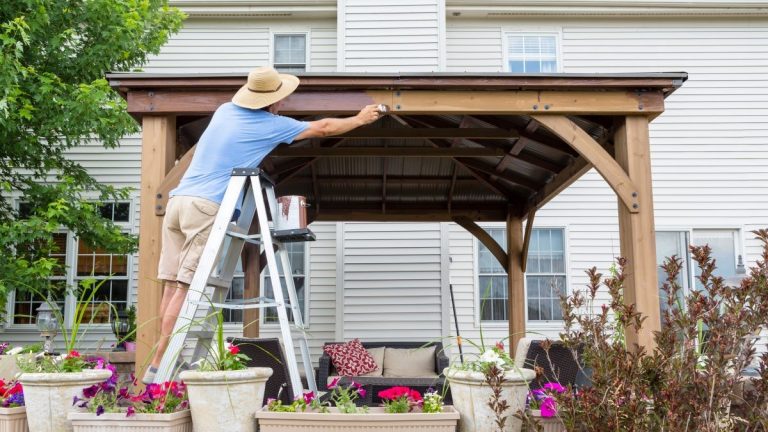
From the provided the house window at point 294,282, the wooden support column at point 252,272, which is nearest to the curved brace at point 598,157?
the wooden support column at point 252,272

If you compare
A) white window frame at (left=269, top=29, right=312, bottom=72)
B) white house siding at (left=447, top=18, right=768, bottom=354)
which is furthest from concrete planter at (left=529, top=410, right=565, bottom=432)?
white window frame at (left=269, top=29, right=312, bottom=72)

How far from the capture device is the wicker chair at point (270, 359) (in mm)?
4293

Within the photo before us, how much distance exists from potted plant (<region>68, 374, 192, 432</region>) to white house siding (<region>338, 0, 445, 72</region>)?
275 inches

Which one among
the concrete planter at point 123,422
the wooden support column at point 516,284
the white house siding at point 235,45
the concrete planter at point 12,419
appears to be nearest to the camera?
the concrete planter at point 123,422

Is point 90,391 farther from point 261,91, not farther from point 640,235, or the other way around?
point 640,235

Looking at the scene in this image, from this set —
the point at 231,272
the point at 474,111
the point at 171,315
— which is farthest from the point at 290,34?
the point at 171,315

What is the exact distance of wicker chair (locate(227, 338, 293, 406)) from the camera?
14.1 ft

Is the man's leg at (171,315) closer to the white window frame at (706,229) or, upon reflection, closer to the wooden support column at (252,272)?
the wooden support column at (252,272)

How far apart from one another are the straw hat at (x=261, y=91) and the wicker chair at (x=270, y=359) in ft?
4.86

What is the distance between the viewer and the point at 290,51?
33.0ft

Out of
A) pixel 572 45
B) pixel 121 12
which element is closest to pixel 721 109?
pixel 572 45

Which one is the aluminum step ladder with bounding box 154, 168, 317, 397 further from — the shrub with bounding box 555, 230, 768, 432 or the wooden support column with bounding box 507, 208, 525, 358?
the wooden support column with bounding box 507, 208, 525, 358

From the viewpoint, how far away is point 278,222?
4.03m

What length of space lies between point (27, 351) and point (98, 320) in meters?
5.99
